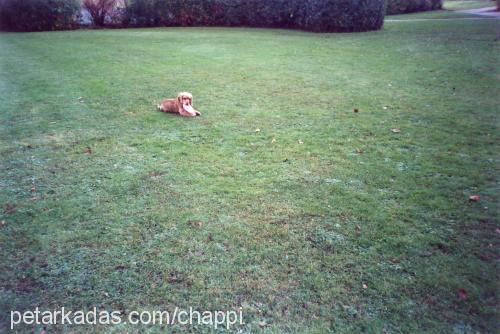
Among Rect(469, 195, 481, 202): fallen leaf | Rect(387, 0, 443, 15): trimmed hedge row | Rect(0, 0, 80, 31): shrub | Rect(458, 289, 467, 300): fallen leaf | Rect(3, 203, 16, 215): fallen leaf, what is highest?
Rect(387, 0, 443, 15): trimmed hedge row

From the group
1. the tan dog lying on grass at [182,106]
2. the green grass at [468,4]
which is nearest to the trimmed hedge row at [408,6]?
the green grass at [468,4]

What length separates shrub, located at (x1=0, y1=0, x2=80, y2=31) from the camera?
15297 millimetres

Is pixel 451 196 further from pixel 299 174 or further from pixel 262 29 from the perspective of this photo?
pixel 262 29

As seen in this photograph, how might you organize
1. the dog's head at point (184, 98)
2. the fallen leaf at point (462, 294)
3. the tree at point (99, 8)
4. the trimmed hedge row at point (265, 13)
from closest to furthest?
the fallen leaf at point (462, 294) → the dog's head at point (184, 98) → the trimmed hedge row at point (265, 13) → the tree at point (99, 8)

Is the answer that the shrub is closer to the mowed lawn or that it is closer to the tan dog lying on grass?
the mowed lawn

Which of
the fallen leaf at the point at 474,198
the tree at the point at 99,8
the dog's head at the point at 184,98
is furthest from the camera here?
the tree at the point at 99,8

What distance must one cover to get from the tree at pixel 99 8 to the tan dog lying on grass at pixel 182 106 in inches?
531

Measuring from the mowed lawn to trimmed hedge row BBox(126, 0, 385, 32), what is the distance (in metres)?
7.21

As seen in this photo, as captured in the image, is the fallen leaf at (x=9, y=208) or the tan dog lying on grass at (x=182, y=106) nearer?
the fallen leaf at (x=9, y=208)

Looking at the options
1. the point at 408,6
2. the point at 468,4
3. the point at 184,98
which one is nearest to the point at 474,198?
the point at 184,98

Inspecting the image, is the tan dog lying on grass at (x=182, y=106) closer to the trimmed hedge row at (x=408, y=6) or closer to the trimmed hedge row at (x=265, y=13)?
the trimmed hedge row at (x=265, y=13)

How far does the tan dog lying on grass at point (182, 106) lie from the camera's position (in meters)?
5.75

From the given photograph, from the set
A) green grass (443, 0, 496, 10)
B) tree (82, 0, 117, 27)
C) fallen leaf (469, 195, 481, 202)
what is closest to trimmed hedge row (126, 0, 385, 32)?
tree (82, 0, 117, 27)

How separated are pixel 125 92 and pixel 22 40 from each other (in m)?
8.77
